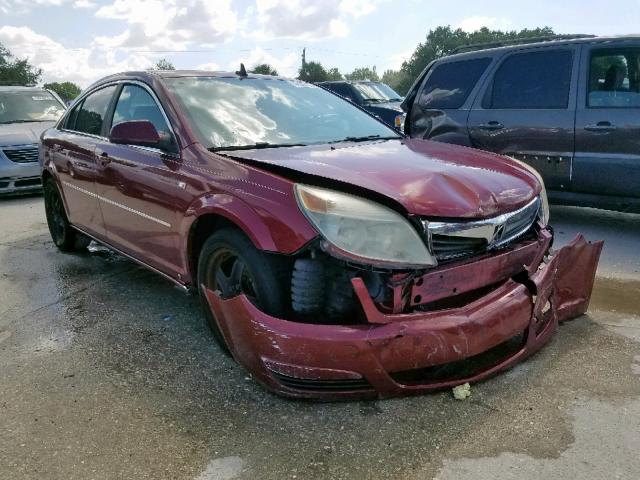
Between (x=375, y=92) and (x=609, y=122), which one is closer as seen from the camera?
(x=609, y=122)

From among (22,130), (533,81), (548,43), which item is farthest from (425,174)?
(22,130)

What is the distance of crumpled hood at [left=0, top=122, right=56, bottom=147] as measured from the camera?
8.85 m

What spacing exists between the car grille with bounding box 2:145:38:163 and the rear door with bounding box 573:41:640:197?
7.63 meters

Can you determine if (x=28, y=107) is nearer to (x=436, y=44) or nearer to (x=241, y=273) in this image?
(x=241, y=273)

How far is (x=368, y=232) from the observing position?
2.45 metres

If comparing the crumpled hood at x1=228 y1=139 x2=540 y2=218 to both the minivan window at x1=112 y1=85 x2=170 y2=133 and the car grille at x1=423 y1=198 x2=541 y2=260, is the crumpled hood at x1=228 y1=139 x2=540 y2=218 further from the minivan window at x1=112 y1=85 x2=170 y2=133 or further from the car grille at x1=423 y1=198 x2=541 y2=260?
the minivan window at x1=112 y1=85 x2=170 y2=133

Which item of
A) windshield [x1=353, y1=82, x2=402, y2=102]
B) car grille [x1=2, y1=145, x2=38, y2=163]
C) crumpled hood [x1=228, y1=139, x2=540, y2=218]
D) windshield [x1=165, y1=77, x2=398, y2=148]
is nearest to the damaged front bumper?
crumpled hood [x1=228, y1=139, x2=540, y2=218]

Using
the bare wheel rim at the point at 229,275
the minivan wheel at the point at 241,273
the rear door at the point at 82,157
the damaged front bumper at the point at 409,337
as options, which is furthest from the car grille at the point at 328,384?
the rear door at the point at 82,157

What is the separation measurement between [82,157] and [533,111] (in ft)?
13.5

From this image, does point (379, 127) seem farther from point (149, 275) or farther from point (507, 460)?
point (507, 460)

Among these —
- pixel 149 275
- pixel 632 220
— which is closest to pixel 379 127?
pixel 149 275

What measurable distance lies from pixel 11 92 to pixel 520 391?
1035cm

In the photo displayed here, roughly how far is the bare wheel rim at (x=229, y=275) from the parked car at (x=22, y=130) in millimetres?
6389

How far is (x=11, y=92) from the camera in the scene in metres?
10.2
